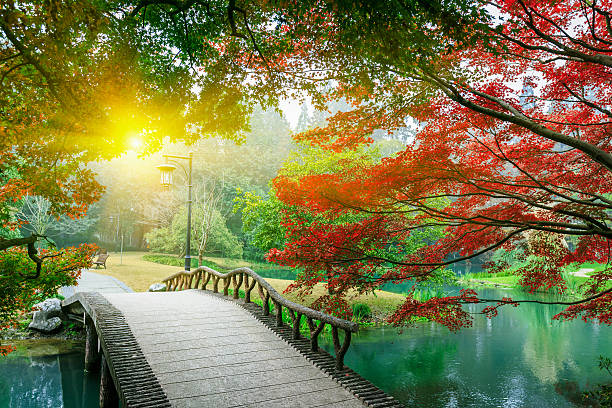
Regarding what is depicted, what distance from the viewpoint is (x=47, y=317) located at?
34.8 ft

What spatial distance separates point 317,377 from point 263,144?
38861mm

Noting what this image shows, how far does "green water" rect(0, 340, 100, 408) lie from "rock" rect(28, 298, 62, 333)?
647 mm

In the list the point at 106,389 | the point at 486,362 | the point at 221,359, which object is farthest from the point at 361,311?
the point at 106,389

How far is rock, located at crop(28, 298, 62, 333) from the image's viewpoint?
10.4 m

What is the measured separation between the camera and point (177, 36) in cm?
526

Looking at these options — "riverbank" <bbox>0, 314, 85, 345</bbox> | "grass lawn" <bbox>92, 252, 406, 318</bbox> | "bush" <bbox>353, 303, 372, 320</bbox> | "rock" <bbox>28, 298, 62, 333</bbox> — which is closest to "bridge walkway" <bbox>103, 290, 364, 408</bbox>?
"riverbank" <bbox>0, 314, 85, 345</bbox>

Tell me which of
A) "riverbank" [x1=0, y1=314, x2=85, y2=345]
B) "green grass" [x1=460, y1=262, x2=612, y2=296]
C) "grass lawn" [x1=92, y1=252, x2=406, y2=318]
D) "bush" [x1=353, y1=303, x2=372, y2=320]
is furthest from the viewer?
"green grass" [x1=460, y1=262, x2=612, y2=296]

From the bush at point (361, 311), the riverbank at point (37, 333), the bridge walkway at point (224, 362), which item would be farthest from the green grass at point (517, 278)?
the riverbank at point (37, 333)

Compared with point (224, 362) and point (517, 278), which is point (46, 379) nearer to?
point (224, 362)

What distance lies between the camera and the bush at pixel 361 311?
1300 cm

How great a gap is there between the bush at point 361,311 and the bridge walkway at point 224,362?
6.69 m

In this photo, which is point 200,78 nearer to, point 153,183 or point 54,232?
point 153,183

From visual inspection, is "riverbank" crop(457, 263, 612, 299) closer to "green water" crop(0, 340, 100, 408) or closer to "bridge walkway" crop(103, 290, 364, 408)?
"bridge walkway" crop(103, 290, 364, 408)

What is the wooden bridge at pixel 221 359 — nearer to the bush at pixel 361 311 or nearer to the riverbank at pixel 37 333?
the riverbank at pixel 37 333
